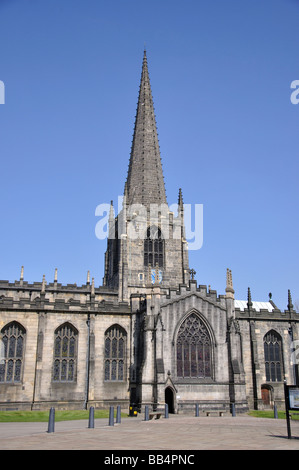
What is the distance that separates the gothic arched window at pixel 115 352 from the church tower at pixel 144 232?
39.1 ft

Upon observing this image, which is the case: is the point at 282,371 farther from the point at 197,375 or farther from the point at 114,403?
the point at 114,403

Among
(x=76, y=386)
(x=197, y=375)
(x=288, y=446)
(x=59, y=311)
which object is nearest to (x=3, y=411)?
(x=76, y=386)

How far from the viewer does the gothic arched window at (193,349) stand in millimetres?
38906

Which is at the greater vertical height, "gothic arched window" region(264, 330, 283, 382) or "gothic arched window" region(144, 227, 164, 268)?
"gothic arched window" region(144, 227, 164, 268)

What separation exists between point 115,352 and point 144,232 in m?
21.4

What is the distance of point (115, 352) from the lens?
4212cm

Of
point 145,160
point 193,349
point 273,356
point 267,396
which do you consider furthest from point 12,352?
point 145,160

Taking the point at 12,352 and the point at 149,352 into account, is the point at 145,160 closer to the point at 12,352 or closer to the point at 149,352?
the point at 149,352

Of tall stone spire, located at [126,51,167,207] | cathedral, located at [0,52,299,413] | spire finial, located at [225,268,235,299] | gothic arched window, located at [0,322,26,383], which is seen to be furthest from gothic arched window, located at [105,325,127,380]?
tall stone spire, located at [126,51,167,207]

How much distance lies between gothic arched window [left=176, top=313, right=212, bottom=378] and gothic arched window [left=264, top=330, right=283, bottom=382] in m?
7.46

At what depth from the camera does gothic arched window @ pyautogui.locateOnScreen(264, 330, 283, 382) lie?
43.7m

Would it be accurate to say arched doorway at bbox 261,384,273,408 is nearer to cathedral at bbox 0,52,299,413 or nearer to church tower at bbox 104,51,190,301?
cathedral at bbox 0,52,299,413

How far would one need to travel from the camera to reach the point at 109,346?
1655 inches

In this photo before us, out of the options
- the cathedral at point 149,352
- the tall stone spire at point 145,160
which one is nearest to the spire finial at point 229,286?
the cathedral at point 149,352
